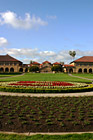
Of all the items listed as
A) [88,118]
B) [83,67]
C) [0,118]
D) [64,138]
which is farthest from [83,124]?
[83,67]

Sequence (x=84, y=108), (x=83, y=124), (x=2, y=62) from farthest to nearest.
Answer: (x=2, y=62) < (x=84, y=108) < (x=83, y=124)

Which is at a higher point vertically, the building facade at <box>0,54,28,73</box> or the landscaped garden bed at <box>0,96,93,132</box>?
the building facade at <box>0,54,28,73</box>

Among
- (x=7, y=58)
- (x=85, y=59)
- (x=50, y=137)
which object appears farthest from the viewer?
(x=7, y=58)

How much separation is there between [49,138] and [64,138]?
1.67 ft

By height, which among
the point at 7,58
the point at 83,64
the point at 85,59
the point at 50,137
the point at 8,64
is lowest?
the point at 50,137

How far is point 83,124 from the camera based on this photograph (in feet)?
18.9

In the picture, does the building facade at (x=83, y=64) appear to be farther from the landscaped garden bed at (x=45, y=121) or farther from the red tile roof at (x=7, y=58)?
the landscaped garden bed at (x=45, y=121)

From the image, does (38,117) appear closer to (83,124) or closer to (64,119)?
(64,119)

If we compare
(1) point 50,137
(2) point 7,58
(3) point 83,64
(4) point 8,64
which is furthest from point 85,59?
(1) point 50,137

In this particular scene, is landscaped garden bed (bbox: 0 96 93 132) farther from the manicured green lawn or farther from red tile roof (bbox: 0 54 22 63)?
red tile roof (bbox: 0 54 22 63)

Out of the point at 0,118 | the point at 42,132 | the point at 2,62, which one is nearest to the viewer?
the point at 42,132

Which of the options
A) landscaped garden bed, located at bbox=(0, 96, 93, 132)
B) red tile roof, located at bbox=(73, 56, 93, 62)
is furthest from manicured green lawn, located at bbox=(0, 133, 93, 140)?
red tile roof, located at bbox=(73, 56, 93, 62)

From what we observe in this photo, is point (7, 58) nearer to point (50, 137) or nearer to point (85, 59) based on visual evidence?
point (85, 59)

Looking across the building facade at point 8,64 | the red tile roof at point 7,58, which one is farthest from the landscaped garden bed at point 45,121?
the red tile roof at point 7,58
